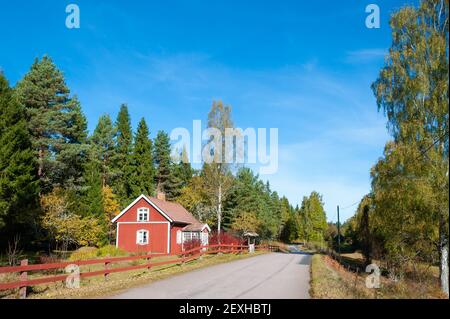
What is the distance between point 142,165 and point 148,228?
19796mm

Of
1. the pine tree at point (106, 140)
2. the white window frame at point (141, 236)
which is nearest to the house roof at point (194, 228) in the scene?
the white window frame at point (141, 236)

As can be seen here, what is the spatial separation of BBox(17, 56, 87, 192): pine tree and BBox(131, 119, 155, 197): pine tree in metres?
17.8

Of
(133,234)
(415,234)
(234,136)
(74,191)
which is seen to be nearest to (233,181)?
(234,136)

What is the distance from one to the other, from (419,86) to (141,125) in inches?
1797

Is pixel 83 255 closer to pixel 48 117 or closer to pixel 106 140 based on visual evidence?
pixel 48 117

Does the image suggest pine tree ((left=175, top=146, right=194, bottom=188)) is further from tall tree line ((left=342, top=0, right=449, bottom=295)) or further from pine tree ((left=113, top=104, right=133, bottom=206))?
tall tree line ((left=342, top=0, right=449, bottom=295))

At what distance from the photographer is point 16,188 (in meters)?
27.0

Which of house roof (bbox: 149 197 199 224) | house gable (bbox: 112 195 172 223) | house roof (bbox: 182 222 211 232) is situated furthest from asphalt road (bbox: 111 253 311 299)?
house roof (bbox: 182 222 211 232)

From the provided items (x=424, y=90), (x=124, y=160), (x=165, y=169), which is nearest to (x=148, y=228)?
(x=124, y=160)

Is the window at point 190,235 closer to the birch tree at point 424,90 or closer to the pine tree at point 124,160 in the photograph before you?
the pine tree at point 124,160

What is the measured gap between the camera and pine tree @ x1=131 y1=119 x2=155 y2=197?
54.2 m

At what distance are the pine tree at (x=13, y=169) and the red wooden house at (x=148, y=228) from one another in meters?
9.53

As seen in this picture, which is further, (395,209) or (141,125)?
(141,125)
